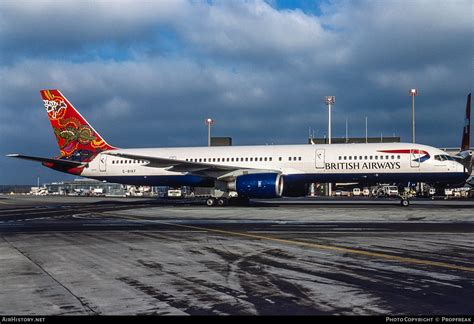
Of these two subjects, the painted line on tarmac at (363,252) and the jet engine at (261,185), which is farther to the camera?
the jet engine at (261,185)

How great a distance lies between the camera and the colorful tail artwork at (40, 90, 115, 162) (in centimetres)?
4166

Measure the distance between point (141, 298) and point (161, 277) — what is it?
1.72 metres

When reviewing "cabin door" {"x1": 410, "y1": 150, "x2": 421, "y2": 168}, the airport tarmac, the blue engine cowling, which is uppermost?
"cabin door" {"x1": 410, "y1": 150, "x2": 421, "y2": 168}

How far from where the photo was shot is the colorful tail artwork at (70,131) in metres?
41.7

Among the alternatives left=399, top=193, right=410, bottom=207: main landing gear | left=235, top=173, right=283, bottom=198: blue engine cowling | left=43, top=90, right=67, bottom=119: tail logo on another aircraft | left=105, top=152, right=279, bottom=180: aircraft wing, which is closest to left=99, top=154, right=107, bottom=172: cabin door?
left=105, top=152, right=279, bottom=180: aircraft wing

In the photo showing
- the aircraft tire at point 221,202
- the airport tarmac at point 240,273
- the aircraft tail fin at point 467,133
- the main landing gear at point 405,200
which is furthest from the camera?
the aircraft tail fin at point 467,133

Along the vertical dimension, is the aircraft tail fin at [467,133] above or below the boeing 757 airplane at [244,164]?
above

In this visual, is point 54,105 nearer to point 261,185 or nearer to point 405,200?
point 261,185

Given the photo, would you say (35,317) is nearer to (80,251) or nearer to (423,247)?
(80,251)

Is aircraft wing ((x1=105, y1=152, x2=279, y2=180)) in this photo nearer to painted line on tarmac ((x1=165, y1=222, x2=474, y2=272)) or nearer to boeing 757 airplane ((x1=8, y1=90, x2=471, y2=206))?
boeing 757 airplane ((x1=8, y1=90, x2=471, y2=206))

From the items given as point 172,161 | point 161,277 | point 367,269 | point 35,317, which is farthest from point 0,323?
point 172,161

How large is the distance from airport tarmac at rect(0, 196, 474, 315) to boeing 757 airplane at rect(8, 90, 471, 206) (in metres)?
17.2

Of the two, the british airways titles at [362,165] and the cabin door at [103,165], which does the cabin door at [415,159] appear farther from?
the cabin door at [103,165]

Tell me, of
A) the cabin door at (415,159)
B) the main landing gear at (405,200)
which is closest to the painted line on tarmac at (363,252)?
the main landing gear at (405,200)
